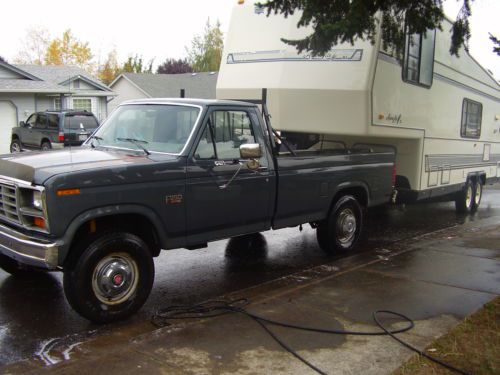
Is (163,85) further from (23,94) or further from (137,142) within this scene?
(137,142)

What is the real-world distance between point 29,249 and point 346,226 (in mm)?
4650

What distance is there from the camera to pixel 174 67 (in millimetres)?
56906

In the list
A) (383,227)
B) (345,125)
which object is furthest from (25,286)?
(383,227)

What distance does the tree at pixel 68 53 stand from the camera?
51.8m

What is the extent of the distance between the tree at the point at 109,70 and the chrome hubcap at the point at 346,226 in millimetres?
47842

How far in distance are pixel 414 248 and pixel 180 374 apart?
17.9 ft

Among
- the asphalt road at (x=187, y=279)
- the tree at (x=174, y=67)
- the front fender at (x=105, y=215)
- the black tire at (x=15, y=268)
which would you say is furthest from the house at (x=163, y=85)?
the front fender at (x=105, y=215)

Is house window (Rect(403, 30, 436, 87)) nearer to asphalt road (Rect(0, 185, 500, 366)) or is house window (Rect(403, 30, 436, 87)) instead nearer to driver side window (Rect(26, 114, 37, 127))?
asphalt road (Rect(0, 185, 500, 366))

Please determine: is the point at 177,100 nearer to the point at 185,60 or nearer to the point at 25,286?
the point at 25,286

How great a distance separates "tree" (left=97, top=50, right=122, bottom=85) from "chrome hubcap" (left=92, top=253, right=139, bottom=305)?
49.9 meters

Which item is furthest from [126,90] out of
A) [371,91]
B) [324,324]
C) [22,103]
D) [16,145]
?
Result: [324,324]

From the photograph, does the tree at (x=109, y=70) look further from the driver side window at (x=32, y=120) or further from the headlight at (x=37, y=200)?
the headlight at (x=37, y=200)

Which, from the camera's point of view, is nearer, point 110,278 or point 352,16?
point 110,278

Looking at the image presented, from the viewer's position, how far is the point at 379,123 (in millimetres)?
8391
